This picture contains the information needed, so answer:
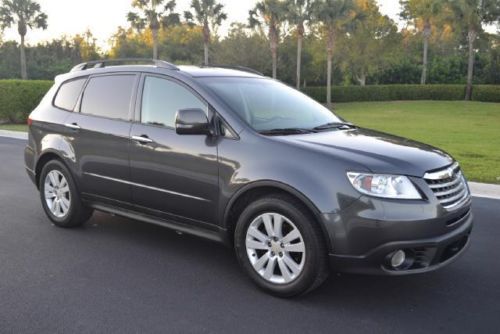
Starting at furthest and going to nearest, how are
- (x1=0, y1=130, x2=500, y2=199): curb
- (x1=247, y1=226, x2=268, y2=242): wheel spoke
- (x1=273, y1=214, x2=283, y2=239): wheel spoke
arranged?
(x1=0, y1=130, x2=500, y2=199): curb, (x1=247, y1=226, x2=268, y2=242): wheel spoke, (x1=273, y1=214, x2=283, y2=239): wheel spoke

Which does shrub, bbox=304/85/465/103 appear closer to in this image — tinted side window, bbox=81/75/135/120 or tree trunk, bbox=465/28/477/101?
tree trunk, bbox=465/28/477/101

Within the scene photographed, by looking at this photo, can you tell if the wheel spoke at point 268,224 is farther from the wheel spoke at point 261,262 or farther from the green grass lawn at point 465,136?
the green grass lawn at point 465,136

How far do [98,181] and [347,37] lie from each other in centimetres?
5104

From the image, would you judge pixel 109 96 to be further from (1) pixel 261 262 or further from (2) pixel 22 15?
(2) pixel 22 15

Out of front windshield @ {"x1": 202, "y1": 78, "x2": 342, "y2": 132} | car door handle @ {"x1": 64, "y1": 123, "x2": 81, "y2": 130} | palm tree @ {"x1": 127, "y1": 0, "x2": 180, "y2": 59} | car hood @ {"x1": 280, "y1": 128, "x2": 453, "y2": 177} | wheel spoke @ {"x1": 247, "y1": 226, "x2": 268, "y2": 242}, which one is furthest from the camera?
palm tree @ {"x1": 127, "y1": 0, "x2": 180, "y2": 59}

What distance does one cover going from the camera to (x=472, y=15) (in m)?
45.7

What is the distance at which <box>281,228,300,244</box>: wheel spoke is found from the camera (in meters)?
3.88

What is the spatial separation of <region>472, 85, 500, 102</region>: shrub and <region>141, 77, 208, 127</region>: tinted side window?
46.5 m

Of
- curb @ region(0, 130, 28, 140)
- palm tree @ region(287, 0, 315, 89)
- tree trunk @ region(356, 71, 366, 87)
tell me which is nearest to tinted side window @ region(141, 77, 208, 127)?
curb @ region(0, 130, 28, 140)

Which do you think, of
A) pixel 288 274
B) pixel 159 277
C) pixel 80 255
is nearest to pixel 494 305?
pixel 288 274

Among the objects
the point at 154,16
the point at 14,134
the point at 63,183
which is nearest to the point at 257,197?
the point at 63,183

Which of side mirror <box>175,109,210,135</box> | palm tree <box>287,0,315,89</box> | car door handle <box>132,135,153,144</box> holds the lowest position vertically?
car door handle <box>132,135,153,144</box>

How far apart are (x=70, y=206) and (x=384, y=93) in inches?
1858

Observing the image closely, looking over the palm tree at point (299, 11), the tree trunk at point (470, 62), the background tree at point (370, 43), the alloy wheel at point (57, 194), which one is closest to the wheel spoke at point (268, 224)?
the alloy wheel at point (57, 194)
